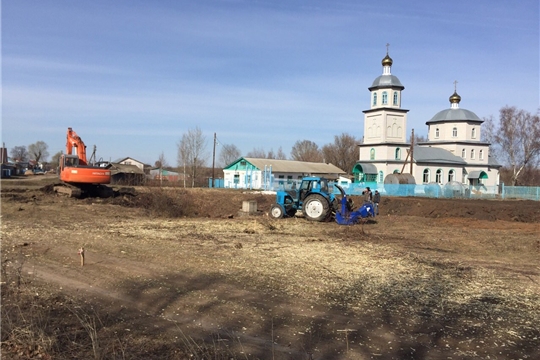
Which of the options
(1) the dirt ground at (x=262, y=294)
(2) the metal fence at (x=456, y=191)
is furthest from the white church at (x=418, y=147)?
(1) the dirt ground at (x=262, y=294)

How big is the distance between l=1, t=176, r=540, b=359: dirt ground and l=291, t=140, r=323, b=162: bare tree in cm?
7471

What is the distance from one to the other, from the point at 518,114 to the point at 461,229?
4977cm

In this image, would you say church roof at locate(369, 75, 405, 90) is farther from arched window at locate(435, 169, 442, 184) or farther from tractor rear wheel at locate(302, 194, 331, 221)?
tractor rear wheel at locate(302, 194, 331, 221)

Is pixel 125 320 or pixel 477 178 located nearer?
pixel 125 320

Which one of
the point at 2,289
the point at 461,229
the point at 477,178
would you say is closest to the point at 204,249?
the point at 2,289

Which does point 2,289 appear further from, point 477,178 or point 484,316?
point 477,178

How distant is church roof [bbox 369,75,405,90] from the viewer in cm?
5500

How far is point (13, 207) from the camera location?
59.4ft

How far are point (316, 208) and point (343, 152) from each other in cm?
6520

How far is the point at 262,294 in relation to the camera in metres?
7.20

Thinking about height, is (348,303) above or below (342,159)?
below

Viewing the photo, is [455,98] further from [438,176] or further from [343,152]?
[343,152]

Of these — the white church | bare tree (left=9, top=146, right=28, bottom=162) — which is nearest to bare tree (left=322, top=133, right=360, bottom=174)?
the white church

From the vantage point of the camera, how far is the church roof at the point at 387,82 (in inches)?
2165
